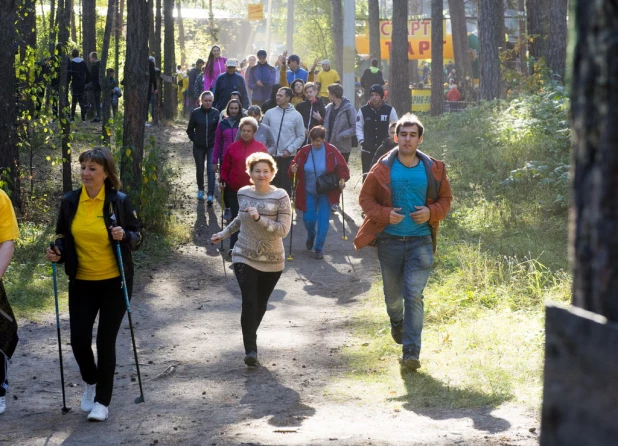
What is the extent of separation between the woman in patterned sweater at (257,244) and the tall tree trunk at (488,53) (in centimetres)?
1892

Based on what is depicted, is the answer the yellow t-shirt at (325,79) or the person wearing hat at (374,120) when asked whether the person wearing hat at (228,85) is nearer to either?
the person wearing hat at (374,120)

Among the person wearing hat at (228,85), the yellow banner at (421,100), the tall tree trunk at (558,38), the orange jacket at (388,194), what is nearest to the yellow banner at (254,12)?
the yellow banner at (421,100)

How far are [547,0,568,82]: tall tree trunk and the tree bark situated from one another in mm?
21829

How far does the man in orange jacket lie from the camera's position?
8.09 m

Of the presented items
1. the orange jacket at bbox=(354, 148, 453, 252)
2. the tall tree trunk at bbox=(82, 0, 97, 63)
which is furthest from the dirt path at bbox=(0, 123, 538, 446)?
the tall tree trunk at bbox=(82, 0, 97, 63)

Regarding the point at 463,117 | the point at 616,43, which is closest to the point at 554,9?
the point at 463,117

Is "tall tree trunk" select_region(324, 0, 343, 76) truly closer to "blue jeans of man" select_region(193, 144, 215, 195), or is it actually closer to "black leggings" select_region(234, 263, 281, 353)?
"blue jeans of man" select_region(193, 144, 215, 195)

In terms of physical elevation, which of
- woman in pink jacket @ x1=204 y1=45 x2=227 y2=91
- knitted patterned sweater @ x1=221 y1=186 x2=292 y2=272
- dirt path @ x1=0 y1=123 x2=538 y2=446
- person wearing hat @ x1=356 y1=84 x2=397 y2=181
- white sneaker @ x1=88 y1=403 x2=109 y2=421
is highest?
woman in pink jacket @ x1=204 y1=45 x2=227 y2=91

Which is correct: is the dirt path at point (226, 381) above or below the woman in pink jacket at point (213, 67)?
below

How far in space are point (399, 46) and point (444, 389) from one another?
23164mm

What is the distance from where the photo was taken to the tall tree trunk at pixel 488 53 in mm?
26592

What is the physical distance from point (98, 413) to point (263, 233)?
2.34 m

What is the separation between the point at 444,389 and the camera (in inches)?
303

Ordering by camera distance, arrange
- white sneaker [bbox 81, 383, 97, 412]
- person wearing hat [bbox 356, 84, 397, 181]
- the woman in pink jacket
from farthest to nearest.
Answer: the woman in pink jacket
person wearing hat [bbox 356, 84, 397, 181]
white sneaker [bbox 81, 383, 97, 412]
